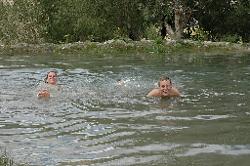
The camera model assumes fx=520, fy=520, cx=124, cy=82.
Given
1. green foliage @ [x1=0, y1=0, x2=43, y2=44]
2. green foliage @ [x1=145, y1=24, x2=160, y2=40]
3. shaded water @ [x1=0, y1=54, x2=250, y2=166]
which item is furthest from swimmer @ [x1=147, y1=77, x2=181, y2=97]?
green foliage @ [x1=145, y1=24, x2=160, y2=40]

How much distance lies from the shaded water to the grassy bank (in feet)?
22.1

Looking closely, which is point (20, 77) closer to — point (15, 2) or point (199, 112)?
point (199, 112)

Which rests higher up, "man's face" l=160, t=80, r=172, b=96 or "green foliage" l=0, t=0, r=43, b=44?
"green foliage" l=0, t=0, r=43, b=44

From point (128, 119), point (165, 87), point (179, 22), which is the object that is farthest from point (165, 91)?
point (179, 22)

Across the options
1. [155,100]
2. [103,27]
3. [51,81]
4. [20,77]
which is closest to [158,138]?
[155,100]

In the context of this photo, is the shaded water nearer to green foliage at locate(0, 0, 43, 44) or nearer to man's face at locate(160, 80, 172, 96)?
man's face at locate(160, 80, 172, 96)

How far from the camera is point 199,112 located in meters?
11.6

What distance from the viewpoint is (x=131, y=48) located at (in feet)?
90.5

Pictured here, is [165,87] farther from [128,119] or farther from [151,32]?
[151,32]

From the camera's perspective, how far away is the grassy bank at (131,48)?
88.9ft

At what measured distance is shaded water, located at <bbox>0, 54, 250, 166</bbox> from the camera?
8094 millimetres

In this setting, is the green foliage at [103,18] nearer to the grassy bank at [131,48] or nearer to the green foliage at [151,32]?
the green foliage at [151,32]

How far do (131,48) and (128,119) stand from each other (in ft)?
55.2

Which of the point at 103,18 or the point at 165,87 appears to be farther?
the point at 103,18
